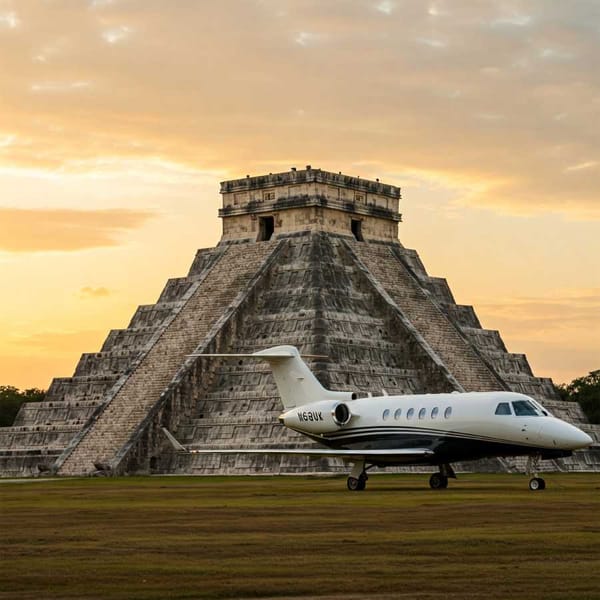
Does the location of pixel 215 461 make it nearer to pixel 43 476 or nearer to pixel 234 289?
pixel 43 476

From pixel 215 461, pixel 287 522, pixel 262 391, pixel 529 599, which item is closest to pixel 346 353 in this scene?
pixel 262 391

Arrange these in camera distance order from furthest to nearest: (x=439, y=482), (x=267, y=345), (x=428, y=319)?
1. (x=428, y=319)
2. (x=267, y=345)
3. (x=439, y=482)

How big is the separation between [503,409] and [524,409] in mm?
660

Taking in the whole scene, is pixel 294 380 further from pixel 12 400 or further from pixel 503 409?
pixel 12 400

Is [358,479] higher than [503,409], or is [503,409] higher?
[503,409]

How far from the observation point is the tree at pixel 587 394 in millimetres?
119213

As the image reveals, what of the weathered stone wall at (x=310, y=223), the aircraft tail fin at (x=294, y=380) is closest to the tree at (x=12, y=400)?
the weathered stone wall at (x=310, y=223)

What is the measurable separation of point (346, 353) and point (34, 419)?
18074 millimetres

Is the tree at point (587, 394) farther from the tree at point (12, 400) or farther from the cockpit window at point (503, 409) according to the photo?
the cockpit window at point (503, 409)

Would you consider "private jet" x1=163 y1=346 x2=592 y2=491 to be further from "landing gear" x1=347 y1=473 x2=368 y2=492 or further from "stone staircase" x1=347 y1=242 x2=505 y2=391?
"stone staircase" x1=347 y1=242 x2=505 y2=391

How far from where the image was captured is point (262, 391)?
7238cm

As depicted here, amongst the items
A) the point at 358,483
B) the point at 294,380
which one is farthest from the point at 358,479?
the point at 294,380

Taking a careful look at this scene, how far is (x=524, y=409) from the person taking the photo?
4581cm

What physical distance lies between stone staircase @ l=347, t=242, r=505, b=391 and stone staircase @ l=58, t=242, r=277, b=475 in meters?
6.40
